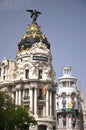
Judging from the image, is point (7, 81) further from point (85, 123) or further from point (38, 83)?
point (85, 123)

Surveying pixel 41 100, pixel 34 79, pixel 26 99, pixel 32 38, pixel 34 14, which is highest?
pixel 34 14

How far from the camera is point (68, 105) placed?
4801 inches

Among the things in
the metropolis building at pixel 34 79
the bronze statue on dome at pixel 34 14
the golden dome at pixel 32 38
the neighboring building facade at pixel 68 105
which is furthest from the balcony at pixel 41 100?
the neighboring building facade at pixel 68 105

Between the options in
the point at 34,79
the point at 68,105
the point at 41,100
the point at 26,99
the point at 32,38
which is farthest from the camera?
the point at 68,105

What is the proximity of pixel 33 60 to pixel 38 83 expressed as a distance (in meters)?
5.63

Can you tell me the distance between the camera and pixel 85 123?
133 m

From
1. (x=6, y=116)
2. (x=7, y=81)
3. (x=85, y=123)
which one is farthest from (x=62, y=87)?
(x=6, y=116)

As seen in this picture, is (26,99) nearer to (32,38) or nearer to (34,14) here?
(32,38)

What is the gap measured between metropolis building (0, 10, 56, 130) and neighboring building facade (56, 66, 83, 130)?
26652 mm

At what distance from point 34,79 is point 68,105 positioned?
108ft

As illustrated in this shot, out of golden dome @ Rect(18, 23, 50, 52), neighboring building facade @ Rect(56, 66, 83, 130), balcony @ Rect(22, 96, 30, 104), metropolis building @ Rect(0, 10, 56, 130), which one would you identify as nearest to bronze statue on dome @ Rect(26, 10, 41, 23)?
metropolis building @ Rect(0, 10, 56, 130)

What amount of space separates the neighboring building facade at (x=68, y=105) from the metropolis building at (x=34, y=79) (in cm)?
2665

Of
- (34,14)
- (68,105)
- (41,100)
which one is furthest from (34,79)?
(68,105)

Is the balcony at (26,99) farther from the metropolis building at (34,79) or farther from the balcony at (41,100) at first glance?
the balcony at (41,100)
